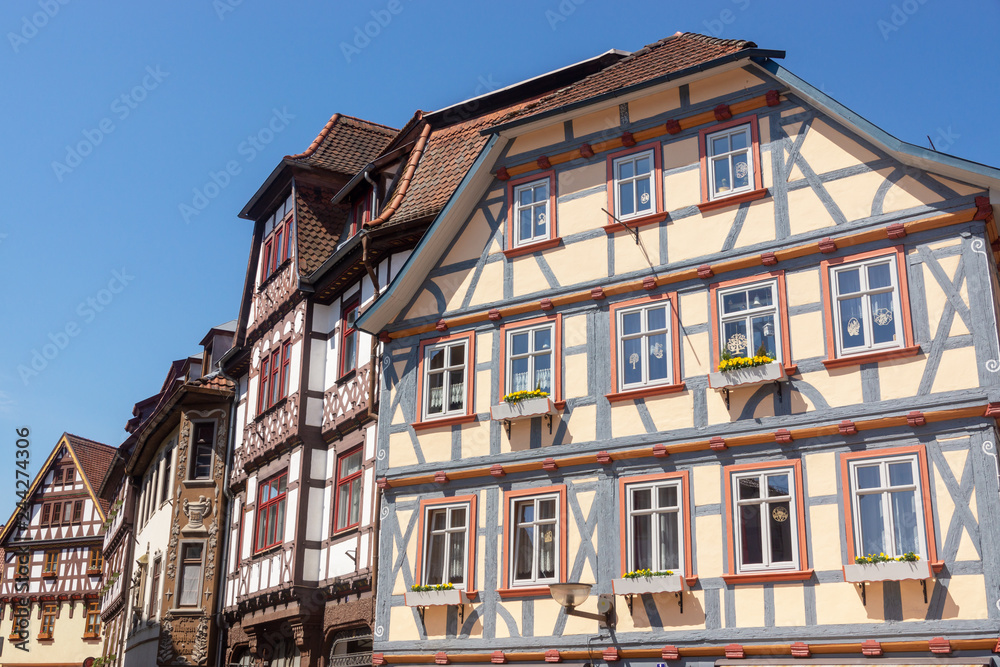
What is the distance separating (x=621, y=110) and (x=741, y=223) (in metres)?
3.05

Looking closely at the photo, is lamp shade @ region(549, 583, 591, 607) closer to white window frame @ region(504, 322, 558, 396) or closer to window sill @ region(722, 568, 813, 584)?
window sill @ region(722, 568, 813, 584)

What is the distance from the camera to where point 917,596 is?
1362 cm

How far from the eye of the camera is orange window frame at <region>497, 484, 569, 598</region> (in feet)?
55.0

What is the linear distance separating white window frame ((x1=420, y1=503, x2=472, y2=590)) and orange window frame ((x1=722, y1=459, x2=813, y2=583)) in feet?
14.3

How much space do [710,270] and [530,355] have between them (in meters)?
3.29

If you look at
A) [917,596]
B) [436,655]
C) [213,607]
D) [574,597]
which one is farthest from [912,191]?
[213,607]

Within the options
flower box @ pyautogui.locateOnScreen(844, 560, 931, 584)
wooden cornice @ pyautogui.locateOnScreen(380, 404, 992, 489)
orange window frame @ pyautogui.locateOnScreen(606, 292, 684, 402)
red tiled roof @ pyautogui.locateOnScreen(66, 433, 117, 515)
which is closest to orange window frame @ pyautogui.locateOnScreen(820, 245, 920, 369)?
wooden cornice @ pyautogui.locateOnScreen(380, 404, 992, 489)

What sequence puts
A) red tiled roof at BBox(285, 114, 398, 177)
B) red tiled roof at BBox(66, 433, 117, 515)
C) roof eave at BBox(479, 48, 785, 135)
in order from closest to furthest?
roof eave at BBox(479, 48, 785, 135)
red tiled roof at BBox(285, 114, 398, 177)
red tiled roof at BBox(66, 433, 117, 515)

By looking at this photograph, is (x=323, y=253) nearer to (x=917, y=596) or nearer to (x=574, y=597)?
(x=574, y=597)

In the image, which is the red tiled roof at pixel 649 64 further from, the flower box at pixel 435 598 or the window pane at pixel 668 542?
the flower box at pixel 435 598

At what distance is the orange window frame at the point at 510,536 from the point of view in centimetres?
1675

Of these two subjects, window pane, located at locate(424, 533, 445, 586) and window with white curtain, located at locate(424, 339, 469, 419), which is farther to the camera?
window with white curtain, located at locate(424, 339, 469, 419)

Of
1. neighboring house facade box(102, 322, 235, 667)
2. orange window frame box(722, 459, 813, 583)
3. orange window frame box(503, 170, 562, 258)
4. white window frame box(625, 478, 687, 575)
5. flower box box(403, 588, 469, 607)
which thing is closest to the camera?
orange window frame box(722, 459, 813, 583)

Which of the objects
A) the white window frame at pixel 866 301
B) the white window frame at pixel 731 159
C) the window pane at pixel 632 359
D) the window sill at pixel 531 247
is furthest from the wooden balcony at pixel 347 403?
the white window frame at pixel 866 301
